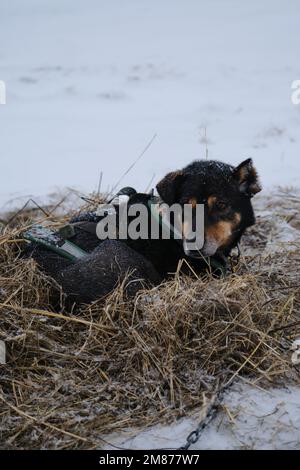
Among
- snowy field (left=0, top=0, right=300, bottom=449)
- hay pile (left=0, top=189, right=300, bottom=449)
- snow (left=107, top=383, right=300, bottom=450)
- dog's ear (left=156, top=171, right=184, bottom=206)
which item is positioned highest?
snowy field (left=0, top=0, right=300, bottom=449)

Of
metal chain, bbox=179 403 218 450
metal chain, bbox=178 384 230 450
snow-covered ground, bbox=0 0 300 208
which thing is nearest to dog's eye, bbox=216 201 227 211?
metal chain, bbox=178 384 230 450

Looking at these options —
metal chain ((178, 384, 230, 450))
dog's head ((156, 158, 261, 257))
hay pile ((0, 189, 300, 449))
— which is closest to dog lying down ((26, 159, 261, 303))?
dog's head ((156, 158, 261, 257))

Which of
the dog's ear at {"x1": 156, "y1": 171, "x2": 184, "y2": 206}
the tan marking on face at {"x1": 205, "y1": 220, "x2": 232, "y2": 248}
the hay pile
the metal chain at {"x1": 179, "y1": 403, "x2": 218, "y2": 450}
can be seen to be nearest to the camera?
the metal chain at {"x1": 179, "y1": 403, "x2": 218, "y2": 450}

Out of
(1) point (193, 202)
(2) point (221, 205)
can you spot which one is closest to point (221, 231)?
(2) point (221, 205)

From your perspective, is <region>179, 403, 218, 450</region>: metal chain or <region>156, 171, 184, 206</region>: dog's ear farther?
<region>156, 171, 184, 206</region>: dog's ear

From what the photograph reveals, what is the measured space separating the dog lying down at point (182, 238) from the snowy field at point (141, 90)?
245 cm

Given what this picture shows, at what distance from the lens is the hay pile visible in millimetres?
2982

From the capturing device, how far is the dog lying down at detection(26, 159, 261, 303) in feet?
13.3

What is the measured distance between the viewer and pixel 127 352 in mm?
3453

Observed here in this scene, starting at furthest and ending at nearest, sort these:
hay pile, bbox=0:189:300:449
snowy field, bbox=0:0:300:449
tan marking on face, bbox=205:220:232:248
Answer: snowy field, bbox=0:0:300:449 → tan marking on face, bbox=205:220:232:248 → hay pile, bbox=0:189:300:449

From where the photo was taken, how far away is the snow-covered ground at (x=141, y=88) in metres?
7.67

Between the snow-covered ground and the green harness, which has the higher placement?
the snow-covered ground

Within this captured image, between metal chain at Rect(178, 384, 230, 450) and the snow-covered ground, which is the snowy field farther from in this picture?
metal chain at Rect(178, 384, 230, 450)

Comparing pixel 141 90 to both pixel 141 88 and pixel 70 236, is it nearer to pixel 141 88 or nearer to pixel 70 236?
pixel 141 88
